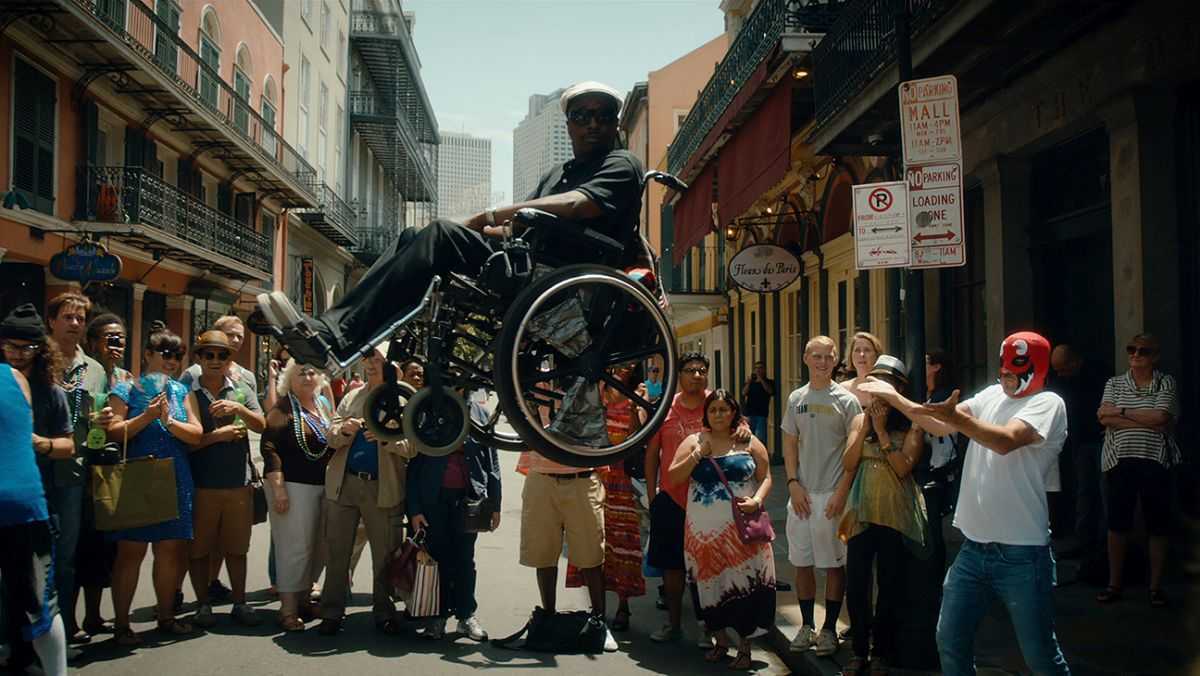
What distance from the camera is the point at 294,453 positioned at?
24.4ft

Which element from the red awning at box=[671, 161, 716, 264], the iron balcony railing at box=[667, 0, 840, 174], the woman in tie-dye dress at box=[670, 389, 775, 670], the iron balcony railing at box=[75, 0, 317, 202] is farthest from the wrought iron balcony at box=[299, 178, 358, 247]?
the woman in tie-dye dress at box=[670, 389, 775, 670]

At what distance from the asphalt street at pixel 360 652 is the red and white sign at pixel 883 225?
2772 mm

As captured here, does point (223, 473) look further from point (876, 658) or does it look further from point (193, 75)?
point (193, 75)

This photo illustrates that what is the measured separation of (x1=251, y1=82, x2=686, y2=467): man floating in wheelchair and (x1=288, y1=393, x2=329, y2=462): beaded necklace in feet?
11.8

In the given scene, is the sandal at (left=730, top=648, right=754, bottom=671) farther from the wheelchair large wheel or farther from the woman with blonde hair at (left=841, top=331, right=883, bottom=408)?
the wheelchair large wheel

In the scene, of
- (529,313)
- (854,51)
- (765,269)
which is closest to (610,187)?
(529,313)

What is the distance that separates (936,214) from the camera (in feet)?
19.2

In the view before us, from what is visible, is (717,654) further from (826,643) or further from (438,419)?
(438,419)

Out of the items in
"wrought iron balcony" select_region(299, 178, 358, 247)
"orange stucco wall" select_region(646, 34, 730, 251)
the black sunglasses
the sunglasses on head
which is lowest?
the sunglasses on head

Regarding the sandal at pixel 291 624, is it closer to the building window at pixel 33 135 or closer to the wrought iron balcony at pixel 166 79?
the building window at pixel 33 135

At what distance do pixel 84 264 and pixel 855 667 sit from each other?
1611 centimetres

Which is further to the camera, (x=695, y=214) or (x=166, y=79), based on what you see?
(x=166, y=79)

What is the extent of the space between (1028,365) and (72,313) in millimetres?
5527

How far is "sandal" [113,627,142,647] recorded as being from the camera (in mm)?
6562
